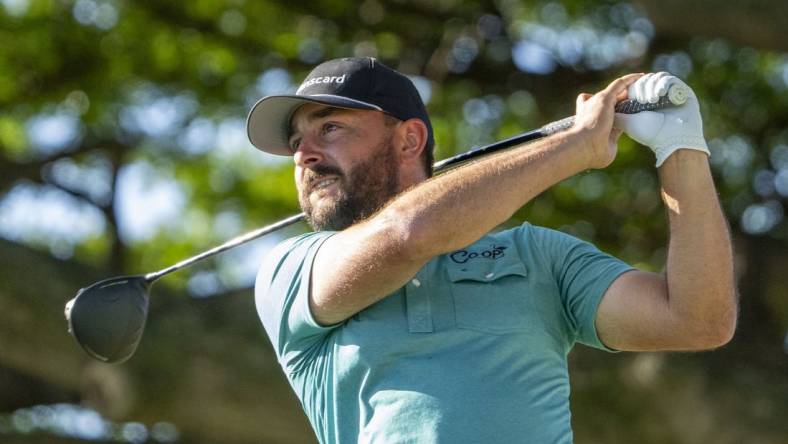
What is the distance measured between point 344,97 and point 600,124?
71cm

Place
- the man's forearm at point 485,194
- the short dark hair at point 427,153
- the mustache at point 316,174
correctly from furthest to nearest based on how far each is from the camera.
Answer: the short dark hair at point 427,153 → the mustache at point 316,174 → the man's forearm at point 485,194

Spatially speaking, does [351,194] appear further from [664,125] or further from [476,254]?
[664,125]

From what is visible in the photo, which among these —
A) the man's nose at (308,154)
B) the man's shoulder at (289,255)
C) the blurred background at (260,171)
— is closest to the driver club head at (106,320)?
the man's shoulder at (289,255)

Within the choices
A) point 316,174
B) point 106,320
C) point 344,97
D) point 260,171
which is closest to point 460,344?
point 316,174

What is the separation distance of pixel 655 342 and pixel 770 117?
6857mm

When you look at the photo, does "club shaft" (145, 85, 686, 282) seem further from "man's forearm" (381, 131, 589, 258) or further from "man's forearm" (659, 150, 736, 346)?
"man's forearm" (381, 131, 589, 258)

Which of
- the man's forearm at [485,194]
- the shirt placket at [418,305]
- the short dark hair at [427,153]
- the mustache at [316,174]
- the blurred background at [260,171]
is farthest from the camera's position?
the blurred background at [260,171]

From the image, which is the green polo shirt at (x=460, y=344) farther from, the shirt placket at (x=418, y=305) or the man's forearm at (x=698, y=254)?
the man's forearm at (x=698, y=254)

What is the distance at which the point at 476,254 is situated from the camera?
11.1 feet

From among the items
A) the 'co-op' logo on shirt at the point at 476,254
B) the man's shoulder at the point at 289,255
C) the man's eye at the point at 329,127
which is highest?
the man's eye at the point at 329,127

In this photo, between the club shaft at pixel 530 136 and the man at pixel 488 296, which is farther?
the club shaft at pixel 530 136

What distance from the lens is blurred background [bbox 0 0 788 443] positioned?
753cm

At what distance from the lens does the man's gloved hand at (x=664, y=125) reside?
10.6 ft

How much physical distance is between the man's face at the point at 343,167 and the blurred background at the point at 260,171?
3772mm
